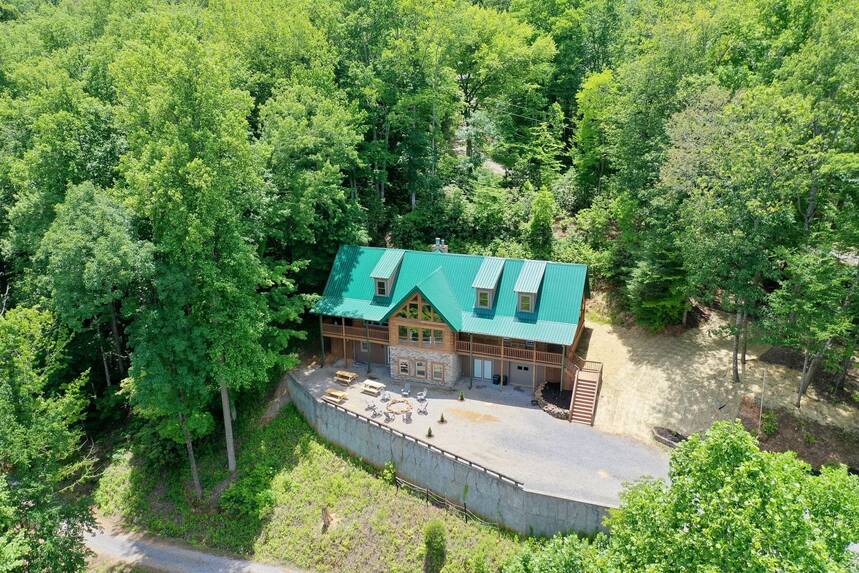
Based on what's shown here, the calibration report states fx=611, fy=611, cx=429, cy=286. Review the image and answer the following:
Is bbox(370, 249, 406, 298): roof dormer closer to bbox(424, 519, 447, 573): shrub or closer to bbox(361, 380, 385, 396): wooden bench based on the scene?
bbox(361, 380, 385, 396): wooden bench

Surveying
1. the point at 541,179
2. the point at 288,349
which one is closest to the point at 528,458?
the point at 288,349

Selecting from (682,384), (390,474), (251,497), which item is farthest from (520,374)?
(251,497)

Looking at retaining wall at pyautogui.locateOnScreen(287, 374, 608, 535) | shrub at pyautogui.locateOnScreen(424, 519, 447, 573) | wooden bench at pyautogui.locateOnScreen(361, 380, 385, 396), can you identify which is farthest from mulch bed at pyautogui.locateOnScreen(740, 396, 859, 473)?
wooden bench at pyautogui.locateOnScreen(361, 380, 385, 396)

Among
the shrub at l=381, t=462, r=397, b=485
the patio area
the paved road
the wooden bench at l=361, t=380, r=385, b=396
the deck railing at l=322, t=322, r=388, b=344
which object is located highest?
the deck railing at l=322, t=322, r=388, b=344

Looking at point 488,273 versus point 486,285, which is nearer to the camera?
point 486,285

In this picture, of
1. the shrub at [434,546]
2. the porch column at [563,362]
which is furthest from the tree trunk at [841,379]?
the shrub at [434,546]

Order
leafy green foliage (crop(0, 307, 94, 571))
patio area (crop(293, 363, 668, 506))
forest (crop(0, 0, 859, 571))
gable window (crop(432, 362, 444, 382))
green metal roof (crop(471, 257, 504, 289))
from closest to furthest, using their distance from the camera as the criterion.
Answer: leafy green foliage (crop(0, 307, 94, 571)) < patio area (crop(293, 363, 668, 506)) < forest (crop(0, 0, 859, 571)) < green metal roof (crop(471, 257, 504, 289)) < gable window (crop(432, 362, 444, 382))

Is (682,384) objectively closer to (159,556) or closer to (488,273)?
(488,273)
